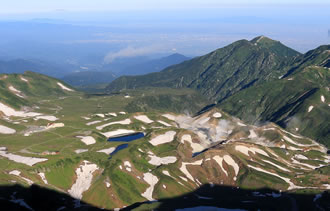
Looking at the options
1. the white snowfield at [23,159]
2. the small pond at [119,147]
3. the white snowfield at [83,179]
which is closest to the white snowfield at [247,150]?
the small pond at [119,147]

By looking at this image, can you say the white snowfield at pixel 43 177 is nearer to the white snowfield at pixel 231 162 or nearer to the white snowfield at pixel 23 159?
the white snowfield at pixel 23 159

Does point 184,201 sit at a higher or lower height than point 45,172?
lower

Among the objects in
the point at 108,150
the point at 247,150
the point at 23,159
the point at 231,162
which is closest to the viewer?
the point at 23,159

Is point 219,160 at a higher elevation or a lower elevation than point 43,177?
lower

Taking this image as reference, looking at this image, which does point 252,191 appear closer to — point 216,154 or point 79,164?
point 216,154

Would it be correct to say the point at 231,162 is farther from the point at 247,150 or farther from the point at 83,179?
the point at 83,179

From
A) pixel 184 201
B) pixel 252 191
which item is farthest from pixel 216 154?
pixel 184 201

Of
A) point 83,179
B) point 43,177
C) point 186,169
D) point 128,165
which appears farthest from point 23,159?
point 186,169
